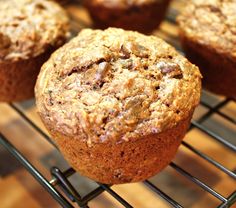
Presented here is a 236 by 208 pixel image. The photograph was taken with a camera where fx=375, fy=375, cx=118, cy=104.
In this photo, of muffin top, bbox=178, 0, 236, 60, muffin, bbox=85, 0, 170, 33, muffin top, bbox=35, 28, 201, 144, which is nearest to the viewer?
muffin top, bbox=35, 28, 201, 144

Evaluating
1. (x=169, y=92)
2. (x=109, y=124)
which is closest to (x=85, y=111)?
(x=109, y=124)

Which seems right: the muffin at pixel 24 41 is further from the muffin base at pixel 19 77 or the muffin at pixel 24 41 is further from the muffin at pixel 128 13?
the muffin at pixel 128 13

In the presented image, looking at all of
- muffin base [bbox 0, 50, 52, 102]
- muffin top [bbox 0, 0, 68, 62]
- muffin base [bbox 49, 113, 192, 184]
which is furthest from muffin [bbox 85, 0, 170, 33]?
muffin base [bbox 49, 113, 192, 184]

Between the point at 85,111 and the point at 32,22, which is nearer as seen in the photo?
the point at 85,111

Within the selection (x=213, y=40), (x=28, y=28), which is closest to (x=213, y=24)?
(x=213, y=40)

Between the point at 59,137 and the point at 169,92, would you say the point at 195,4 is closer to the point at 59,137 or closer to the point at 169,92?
the point at 169,92

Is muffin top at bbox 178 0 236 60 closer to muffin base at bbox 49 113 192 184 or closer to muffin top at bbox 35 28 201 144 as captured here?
muffin top at bbox 35 28 201 144

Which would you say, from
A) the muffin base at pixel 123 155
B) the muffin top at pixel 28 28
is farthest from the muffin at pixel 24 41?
the muffin base at pixel 123 155
